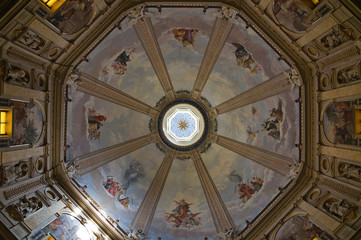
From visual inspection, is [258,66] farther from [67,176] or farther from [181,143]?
[67,176]

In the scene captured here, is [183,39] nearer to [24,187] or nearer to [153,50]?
[153,50]

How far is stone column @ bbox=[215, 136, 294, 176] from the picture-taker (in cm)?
1495

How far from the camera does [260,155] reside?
54.8 ft

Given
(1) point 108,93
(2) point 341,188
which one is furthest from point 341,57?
(1) point 108,93

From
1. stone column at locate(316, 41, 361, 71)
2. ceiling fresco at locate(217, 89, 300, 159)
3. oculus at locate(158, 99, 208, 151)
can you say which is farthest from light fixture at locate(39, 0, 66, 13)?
ceiling fresco at locate(217, 89, 300, 159)

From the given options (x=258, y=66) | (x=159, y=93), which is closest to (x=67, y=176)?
(x=159, y=93)

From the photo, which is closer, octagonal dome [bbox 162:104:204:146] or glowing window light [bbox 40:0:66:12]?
A: glowing window light [bbox 40:0:66:12]

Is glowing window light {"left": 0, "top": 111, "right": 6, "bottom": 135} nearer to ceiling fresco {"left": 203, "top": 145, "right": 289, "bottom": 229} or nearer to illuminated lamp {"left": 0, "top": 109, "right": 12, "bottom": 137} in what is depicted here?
illuminated lamp {"left": 0, "top": 109, "right": 12, "bottom": 137}

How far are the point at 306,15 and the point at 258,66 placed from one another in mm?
4852

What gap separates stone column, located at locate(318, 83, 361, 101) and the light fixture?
9387mm

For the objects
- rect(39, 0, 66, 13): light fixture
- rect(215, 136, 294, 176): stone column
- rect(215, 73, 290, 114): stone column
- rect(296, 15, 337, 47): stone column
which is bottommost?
rect(215, 136, 294, 176): stone column

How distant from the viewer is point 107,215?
15133mm

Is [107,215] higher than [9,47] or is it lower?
lower

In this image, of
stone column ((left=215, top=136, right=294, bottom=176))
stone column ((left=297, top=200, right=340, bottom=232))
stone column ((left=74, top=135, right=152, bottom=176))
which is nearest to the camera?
stone column ((left=297, top=200, right=340, bottom=232))
